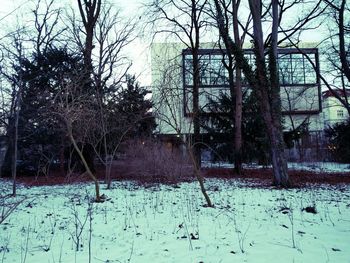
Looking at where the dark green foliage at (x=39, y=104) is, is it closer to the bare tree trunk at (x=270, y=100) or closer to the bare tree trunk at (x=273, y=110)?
the bare tree trunk at (x=270, y=100)

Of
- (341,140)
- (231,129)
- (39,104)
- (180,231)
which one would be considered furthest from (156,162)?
(341,140)

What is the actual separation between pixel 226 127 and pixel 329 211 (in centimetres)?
1804

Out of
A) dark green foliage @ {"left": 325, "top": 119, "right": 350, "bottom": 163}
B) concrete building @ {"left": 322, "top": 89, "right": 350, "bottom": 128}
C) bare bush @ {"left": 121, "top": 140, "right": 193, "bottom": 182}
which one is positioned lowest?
bare bush @ {"left": 121, "top": 140, "right": 193, "bottom": 182}

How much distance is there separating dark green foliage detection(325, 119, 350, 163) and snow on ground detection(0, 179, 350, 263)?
16.8 metres

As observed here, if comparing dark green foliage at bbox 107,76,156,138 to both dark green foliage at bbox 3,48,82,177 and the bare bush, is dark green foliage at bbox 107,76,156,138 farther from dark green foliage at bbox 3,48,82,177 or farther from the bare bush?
dark green foliage at bbox 3,48,82,177

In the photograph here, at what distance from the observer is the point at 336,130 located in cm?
2644

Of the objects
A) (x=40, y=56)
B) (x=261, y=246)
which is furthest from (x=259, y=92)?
(x=40, y=56)

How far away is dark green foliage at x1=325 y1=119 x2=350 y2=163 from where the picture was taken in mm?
25266

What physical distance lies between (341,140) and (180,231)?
22590mm

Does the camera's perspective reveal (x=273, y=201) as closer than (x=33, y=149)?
Yes

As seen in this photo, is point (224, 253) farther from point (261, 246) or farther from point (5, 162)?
point (5, 162)

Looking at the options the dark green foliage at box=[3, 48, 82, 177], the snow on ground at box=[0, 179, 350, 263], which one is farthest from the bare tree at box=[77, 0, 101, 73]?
the snow on ground at box=[0, 179, 350, 263]

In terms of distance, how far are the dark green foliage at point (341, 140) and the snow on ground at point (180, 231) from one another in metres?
16.8

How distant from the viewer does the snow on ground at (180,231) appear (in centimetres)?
520
